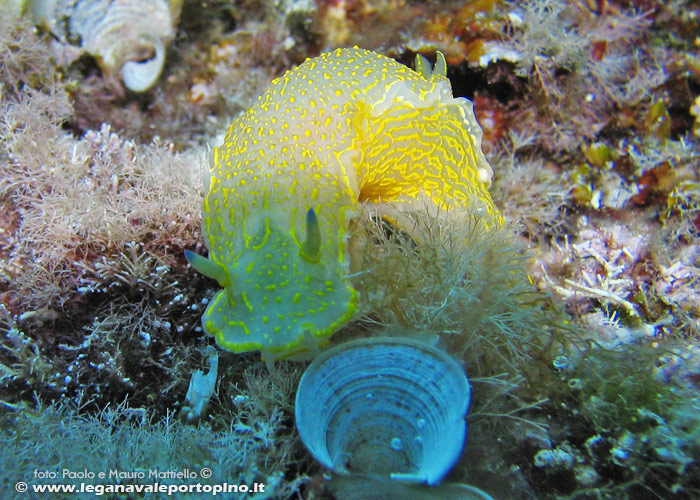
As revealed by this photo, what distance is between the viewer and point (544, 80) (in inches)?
Answer: 156

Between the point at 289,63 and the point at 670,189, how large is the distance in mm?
3661

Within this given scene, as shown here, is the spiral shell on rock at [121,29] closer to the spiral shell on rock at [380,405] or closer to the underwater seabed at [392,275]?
the underwater seabed at [392,275]

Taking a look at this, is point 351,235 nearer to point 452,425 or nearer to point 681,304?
point 452,425

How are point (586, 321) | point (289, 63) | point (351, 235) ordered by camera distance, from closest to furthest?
point (351, 235) < point (586, 321) < point (289, 63)

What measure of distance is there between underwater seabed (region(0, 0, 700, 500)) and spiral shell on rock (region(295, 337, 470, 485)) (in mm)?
12

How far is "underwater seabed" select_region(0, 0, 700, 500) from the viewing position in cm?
196

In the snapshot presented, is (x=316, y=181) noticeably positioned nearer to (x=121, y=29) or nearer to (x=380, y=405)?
(x=380, y=405)

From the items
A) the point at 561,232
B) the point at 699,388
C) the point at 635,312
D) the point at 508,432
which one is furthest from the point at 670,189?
the point at 508,432

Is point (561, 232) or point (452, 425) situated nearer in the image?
point (452, 425)

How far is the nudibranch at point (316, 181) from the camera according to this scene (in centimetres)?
220

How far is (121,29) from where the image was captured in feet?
14.0

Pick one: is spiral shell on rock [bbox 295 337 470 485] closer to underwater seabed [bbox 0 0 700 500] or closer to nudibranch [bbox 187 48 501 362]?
underwater seabed [bbox 0 0 700 500]

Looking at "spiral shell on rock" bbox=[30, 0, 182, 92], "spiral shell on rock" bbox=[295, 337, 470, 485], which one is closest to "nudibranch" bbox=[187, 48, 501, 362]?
"spiral shell on rock" bbox=[295, 337, 470, 485]

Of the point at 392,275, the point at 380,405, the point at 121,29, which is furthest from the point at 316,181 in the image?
the point at 121,29
